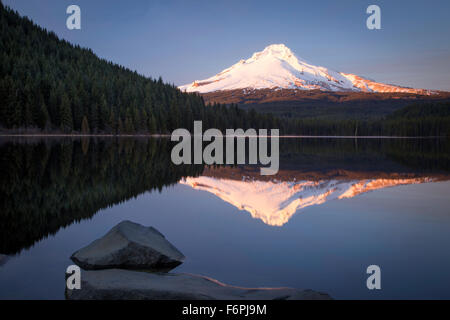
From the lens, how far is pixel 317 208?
15406mm

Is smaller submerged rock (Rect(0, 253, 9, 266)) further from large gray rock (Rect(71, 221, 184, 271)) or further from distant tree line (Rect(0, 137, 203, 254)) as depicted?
large gray rock (Rect(71, 221, 184, 271))

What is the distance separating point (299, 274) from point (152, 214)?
731cm

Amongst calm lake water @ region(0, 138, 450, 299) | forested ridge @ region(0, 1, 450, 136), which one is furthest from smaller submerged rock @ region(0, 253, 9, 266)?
forested ridge @ region(0, 1, 450, 136)

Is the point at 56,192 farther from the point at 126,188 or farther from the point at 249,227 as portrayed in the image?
the point at 249,227

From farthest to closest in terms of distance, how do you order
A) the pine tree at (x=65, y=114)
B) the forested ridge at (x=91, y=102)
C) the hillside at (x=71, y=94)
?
the pine tree at (x=65, y=114) < the forested ridge at (x=91, y=102) < the hillside at (x=71, y=94)

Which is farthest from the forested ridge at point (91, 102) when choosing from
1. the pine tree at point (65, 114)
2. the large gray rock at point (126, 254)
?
the large gray rock at point (126, 254)

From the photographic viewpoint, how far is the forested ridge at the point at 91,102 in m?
86.3

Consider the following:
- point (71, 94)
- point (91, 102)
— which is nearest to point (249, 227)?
point (71, 94)

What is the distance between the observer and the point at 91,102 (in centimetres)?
10144

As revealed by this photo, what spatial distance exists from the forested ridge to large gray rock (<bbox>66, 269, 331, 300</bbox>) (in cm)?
8440

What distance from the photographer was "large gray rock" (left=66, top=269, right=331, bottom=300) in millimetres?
6660

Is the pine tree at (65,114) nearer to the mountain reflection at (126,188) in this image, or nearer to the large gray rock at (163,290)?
the mountain reflection at (126,188)

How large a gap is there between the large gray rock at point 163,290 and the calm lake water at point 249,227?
2.33ft

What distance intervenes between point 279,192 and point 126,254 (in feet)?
37.5
